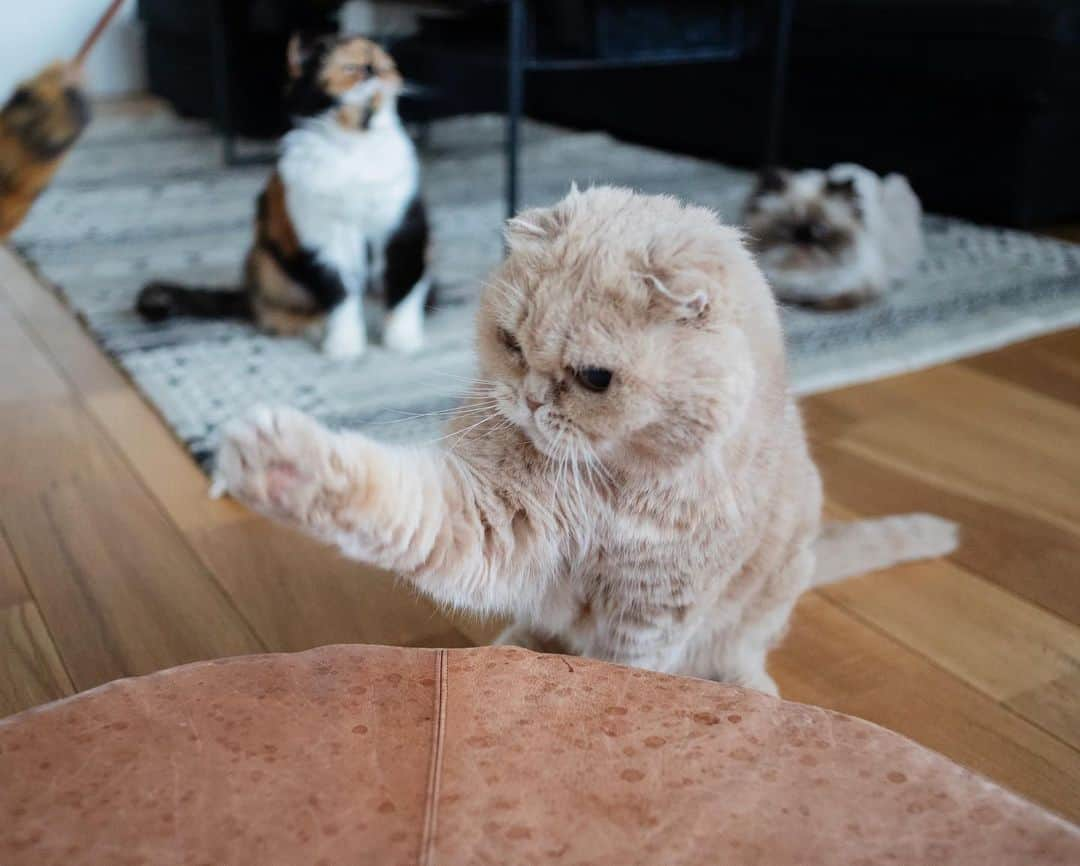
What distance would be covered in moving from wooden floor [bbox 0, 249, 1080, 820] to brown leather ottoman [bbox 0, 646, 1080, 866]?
47 cm

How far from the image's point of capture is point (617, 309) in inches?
32.3

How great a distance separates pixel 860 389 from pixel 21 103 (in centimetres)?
147

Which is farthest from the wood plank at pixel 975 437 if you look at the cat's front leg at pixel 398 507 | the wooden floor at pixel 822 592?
the cat's front leg at pixel 398 507

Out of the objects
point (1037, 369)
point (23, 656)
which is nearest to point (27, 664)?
point (23, 656)

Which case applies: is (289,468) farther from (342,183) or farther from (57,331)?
(57,331)

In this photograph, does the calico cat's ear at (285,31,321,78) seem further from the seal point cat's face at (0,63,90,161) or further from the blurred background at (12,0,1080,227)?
the seal point cat's face at (0,63,90,161)

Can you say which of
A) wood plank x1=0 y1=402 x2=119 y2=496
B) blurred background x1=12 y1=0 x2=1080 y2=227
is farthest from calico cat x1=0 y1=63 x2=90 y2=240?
blurred background x1=12 y1=0 x2=1080 y2=227

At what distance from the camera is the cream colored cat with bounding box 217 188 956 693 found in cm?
78

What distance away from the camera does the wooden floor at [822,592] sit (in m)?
1.14

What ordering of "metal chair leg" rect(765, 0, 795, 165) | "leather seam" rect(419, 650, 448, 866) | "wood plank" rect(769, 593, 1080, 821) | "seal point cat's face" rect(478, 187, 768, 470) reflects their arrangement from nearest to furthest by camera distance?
"leather seam" rect(419, 650, 448, 866) < "seal point cat's face" rect(478, 187, 768, 470) < "wood plank" rect(769, 593, 1080, 821) < "metal chair leg" rect(765, 0, 795, 165)

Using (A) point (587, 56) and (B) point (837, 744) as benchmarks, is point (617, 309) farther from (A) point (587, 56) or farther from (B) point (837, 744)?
(A) point (587, 56)

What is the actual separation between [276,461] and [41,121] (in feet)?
1.97

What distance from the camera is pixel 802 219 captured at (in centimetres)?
252

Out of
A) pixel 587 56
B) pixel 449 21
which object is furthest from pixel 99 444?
pixel 449 21
